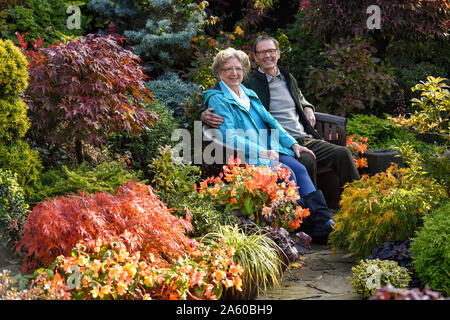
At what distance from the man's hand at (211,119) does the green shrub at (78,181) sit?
1026 millimetres

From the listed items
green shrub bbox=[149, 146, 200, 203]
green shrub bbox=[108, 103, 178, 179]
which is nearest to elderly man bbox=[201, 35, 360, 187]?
green shrub bbox=[108, 103, 178, 179]

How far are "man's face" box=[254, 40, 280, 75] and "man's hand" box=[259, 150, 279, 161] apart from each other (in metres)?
1.11

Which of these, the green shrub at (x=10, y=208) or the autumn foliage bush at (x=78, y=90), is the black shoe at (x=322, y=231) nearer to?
the autumn foliage bush at (x=78, y=90)

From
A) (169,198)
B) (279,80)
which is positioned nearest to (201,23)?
(279,80)

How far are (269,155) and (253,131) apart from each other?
0.91 feet

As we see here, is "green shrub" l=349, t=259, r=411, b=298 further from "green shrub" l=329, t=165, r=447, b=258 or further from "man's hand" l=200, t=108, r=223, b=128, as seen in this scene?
"man's hand" l=200, t=108, r=223, b=128

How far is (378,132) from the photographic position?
7.31 meters

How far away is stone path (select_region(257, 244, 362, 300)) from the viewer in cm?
362

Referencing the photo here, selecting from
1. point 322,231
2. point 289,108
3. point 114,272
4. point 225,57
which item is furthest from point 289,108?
point 114,272

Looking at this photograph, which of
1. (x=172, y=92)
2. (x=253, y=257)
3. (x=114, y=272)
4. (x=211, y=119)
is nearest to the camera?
(x=114, y=272)

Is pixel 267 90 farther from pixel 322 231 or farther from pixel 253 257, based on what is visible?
pixel 253 257

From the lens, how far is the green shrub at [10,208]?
128 inches

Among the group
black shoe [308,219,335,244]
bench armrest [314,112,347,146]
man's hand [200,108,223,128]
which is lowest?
black shoe [308,219,335,244]

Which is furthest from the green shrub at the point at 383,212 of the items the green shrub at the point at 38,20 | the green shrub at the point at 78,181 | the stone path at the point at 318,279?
the green shrub at the point at 38,20
